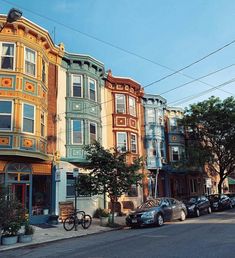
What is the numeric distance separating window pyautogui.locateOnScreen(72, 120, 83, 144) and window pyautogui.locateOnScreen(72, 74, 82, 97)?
2225 millimetres

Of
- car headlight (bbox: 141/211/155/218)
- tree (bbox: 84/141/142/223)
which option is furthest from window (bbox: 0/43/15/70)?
car headlight (bbox: 141/211/155/218)

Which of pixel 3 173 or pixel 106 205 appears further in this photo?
pixel 106 205

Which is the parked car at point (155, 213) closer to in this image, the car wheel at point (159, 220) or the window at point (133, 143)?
the car wheel at point (159, 220)

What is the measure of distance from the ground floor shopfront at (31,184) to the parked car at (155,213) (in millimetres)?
5936

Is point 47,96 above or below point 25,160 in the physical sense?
above

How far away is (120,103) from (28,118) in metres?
11.1

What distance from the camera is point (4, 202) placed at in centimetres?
1252

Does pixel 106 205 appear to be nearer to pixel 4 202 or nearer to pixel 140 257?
pixel 4 202

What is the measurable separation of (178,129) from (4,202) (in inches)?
1026

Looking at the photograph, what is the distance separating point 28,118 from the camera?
62.4ft

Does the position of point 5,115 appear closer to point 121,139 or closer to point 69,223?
point 69,223

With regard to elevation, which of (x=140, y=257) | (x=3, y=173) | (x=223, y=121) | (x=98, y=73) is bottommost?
(x=140, y=257)

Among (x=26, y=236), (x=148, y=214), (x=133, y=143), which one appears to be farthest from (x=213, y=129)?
(x=26, y=236)

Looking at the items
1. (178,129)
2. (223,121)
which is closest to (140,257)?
(223,121)
